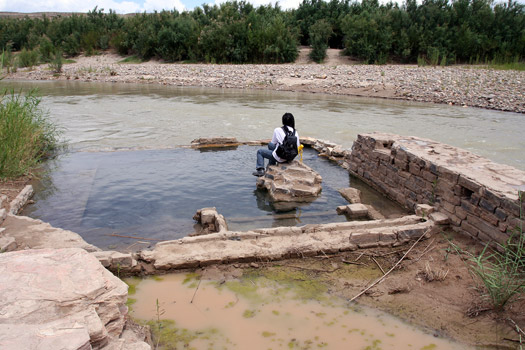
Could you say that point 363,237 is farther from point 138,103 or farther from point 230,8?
point 230,8

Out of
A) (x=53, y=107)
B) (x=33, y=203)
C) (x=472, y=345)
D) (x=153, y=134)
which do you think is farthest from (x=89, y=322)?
(x=53, y=107)

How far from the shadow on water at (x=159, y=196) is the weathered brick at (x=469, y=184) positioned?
1397mm

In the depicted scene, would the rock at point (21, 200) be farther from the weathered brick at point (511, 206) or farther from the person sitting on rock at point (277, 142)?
the weathered brick at point (511, 206)

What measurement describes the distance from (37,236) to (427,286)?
4610 millimetres

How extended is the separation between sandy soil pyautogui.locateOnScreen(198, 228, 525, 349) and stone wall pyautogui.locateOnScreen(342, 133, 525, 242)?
384 mm

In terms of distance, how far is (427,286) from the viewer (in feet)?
13.6

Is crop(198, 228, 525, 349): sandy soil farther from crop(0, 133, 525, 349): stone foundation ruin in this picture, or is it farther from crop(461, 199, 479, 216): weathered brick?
crop(461, 199, 479, 216): weathered brick

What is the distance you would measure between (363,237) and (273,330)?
2.00 meters

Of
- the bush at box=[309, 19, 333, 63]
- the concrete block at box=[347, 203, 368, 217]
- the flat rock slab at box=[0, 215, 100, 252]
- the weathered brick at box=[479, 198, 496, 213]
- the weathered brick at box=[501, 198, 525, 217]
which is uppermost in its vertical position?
the bush at box=[309, 19, 333, 63]

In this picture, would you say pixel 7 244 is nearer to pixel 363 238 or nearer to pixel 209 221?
pixel 209 221

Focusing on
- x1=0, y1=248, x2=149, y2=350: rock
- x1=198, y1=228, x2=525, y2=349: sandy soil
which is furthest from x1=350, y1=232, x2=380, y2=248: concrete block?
x1=0, y1=248, x2=149, y2=350: rock

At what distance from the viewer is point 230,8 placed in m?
36.5

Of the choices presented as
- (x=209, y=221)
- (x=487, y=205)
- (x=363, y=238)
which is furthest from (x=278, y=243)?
(x=487, y=205)

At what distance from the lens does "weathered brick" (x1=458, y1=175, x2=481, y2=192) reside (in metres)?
4.93
